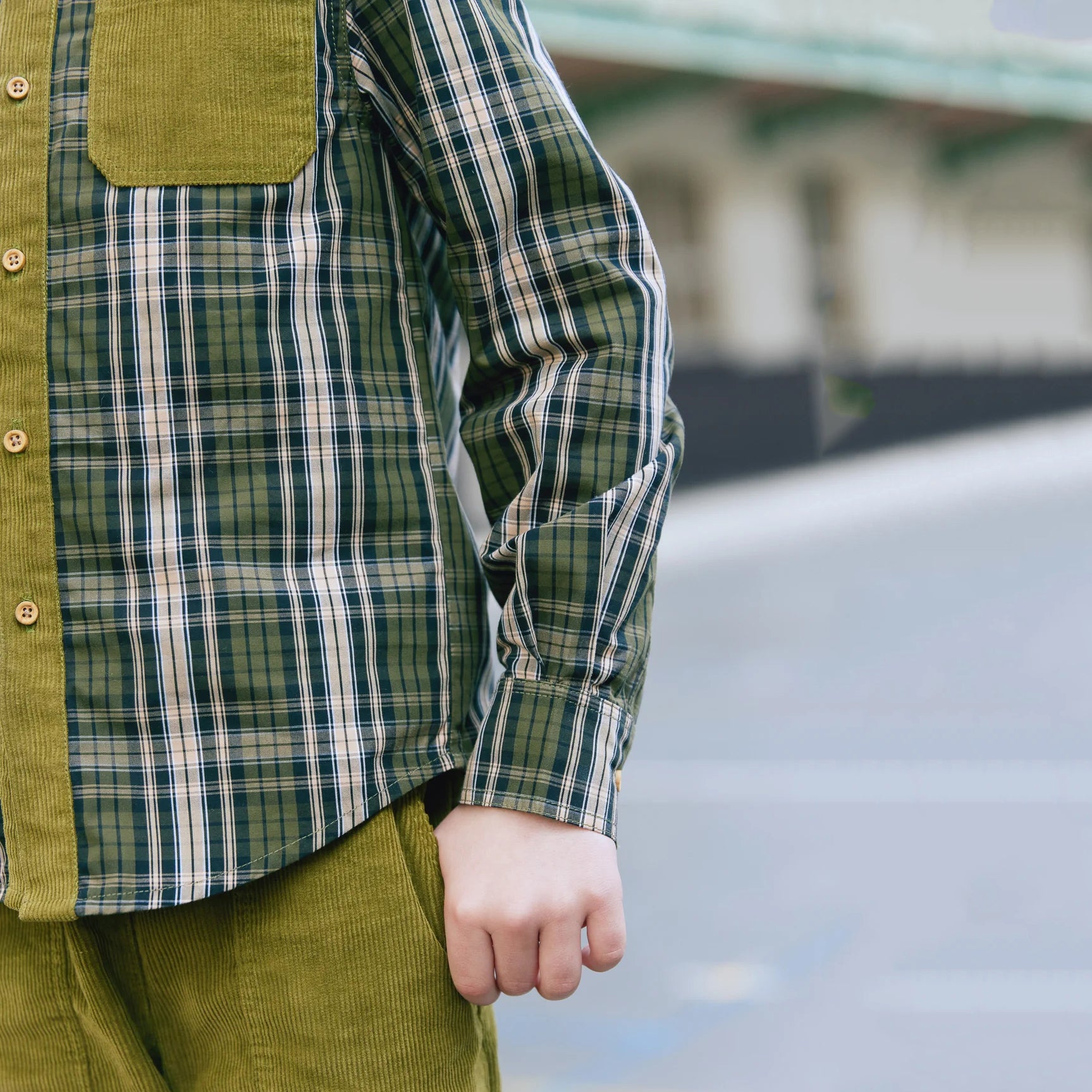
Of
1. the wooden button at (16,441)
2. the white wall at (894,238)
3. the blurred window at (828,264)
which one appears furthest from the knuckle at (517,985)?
the blurred window at (828,264)

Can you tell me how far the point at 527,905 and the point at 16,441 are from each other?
0.33m

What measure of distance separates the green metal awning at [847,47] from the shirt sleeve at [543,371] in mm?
4266

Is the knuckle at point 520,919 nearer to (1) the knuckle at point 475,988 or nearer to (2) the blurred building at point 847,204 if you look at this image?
(1) the knuckle at point 475,988

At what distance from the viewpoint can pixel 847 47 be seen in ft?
17.2

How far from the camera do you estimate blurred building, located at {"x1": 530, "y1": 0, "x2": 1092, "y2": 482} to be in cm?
468

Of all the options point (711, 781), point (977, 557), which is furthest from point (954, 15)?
point (711, 781)

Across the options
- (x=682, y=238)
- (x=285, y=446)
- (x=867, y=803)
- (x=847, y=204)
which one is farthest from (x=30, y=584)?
(x=847, y=204)

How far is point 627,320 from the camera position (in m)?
0.56

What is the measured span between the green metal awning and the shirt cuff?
175 inches

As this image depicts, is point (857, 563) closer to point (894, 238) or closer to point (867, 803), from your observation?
point (867, 803)

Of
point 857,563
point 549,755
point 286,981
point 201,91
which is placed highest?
point 201,91

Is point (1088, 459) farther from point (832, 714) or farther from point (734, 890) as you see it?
point (734, 890)

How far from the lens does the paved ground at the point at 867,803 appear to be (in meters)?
1.70

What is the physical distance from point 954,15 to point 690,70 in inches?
61.8
